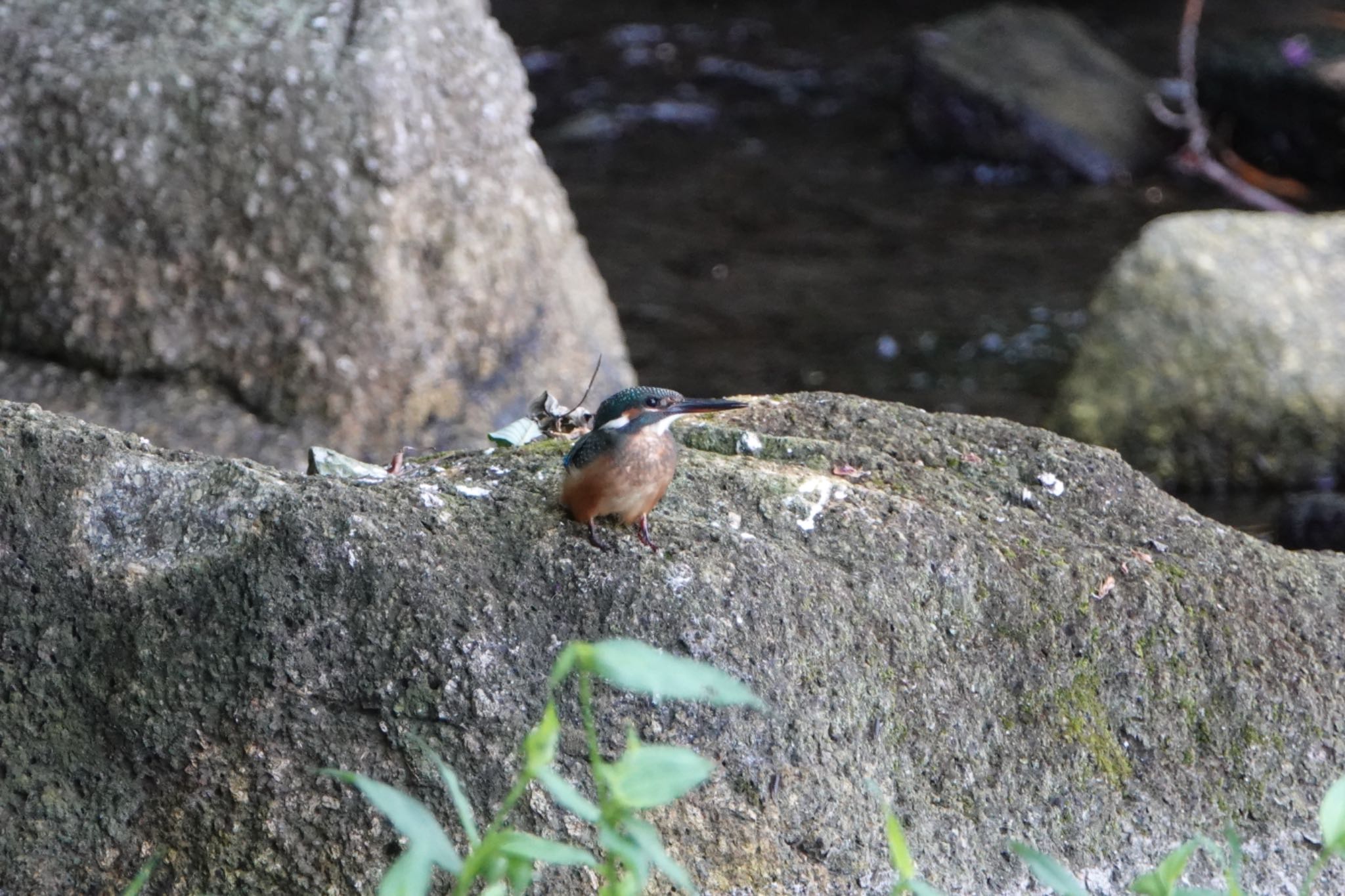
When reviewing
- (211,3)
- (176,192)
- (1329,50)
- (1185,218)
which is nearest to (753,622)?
(176,192)

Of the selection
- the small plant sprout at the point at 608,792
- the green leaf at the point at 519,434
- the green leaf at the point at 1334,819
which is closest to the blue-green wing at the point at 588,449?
the green leaf at the point at 519,434

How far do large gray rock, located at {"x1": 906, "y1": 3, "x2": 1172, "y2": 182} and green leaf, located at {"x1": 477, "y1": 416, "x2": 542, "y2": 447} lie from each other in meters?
7.80

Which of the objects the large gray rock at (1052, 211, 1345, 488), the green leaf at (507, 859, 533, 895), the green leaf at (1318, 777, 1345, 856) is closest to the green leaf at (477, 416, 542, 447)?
the green leaf at (507, 859, 533, 895)

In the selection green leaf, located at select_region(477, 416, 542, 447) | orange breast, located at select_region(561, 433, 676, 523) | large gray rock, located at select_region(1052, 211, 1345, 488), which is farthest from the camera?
large gray rock, located at select_region(1052, 211, 1345, 488)

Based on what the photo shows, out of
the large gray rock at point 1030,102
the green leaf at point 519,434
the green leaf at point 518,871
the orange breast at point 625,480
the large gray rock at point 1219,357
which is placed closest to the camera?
the green leaf at point 518,871

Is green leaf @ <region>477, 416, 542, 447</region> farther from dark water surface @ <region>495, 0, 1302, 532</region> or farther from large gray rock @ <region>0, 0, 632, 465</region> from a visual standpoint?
dark water surface @ <region>495, 0, 1302, 532</region>

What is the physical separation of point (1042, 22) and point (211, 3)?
773cm

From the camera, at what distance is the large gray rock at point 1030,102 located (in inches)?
397

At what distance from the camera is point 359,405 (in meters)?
4.66

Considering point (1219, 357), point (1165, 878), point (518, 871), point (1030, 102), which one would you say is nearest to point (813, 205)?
point (1030, 102)

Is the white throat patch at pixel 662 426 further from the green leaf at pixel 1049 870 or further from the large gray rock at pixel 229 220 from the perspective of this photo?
the large gray rock at pixel 229 220

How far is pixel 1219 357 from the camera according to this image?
21.1ft

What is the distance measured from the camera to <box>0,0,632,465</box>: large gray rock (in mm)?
4480

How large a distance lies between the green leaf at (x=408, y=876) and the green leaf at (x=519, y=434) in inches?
61.2
